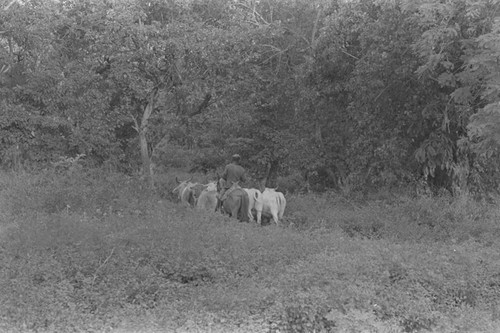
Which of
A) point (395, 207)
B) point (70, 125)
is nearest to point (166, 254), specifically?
point (395, 207)

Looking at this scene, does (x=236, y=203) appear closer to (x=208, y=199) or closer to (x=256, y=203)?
(x=256, y=203)

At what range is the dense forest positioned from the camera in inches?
648

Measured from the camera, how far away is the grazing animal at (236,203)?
14.8 m

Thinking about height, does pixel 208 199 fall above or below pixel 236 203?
below

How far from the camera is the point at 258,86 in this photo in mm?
20266

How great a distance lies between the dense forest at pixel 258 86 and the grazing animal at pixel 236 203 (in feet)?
13.9

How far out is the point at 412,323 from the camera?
7.04m

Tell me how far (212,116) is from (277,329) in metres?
14.0

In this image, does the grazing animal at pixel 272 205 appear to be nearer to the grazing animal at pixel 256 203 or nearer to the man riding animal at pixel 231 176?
the grazing animal at pixel 256 203

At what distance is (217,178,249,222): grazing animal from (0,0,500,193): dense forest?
4.25 m

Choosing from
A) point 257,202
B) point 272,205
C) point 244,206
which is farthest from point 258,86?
point 244,206

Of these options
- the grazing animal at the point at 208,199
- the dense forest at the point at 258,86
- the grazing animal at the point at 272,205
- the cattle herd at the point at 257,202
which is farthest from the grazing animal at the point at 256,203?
the dense forest at the point at 258,86

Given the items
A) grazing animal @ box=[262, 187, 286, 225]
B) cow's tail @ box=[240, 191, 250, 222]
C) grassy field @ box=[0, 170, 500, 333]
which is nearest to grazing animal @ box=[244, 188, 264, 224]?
grazing animal @ box=[262, 187, 286, 225]

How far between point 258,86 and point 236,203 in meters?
6.42
